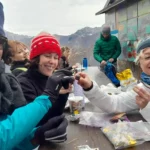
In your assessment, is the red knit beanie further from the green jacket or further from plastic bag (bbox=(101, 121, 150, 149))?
the green jacket

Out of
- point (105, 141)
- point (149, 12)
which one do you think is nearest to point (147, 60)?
point (105, 141)

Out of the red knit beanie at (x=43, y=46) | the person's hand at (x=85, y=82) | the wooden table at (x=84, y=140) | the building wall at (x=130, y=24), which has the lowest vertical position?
the wooden table at (x=84, y=140)

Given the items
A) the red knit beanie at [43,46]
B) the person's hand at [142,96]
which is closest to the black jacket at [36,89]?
the red knit beanie at [43,46]

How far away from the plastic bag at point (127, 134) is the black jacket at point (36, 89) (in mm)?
426

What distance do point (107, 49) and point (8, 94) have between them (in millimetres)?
4934

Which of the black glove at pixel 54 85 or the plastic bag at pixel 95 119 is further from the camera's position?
the plastic bag at pixel 95 119

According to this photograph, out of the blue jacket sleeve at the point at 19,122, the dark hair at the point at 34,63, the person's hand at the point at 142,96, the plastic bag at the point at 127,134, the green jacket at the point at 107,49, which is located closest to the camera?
the blue jacket sleeve at the point at 19,122

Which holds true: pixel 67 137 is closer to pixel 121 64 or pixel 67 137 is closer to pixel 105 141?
pixel 105 141

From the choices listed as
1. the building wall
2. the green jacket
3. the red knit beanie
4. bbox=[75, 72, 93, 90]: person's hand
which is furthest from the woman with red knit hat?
the green jacket

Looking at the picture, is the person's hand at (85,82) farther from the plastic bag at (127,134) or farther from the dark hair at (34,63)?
the dark hair at (34,63)

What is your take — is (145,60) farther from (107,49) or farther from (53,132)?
(107,49)

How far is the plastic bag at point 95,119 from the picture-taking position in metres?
1.39

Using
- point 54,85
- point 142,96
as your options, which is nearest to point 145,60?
point 142,96

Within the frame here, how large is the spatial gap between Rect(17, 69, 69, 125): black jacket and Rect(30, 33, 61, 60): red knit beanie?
18 cm
